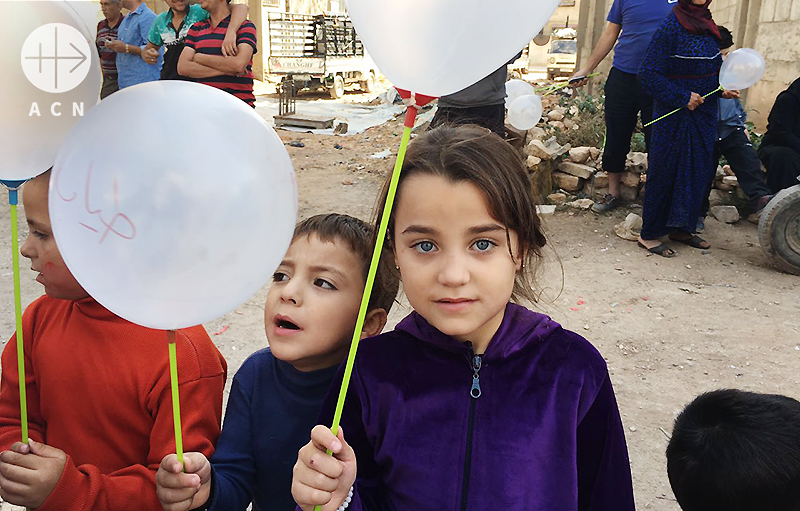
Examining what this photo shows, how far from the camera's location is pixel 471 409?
1245 mm

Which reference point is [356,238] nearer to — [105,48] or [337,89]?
[105,48]

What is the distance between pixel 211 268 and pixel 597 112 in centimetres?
680

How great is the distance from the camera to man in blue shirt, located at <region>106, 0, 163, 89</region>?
4.66 meters

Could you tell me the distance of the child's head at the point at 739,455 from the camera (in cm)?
129

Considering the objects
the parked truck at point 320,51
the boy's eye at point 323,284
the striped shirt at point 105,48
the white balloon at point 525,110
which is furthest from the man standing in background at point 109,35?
the parked truck at point 320,51

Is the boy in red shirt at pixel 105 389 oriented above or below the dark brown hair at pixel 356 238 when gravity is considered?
below

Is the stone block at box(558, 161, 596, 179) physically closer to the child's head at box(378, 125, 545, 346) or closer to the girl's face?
the child's head at box(378, 125, 545, 346)

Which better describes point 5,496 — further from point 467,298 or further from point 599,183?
point 599,183

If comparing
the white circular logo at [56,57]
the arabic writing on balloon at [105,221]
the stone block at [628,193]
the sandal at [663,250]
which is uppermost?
the white circular logo at [56,57]

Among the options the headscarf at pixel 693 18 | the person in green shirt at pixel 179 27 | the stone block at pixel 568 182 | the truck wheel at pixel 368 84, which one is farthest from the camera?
the truck wheel at pixel 368 84

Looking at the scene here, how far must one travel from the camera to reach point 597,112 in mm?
7203

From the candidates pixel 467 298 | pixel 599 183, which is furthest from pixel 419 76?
pixel 599 183

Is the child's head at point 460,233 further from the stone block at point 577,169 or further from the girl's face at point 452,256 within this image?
the stone block at point 577,169

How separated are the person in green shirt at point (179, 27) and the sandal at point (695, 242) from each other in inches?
128
